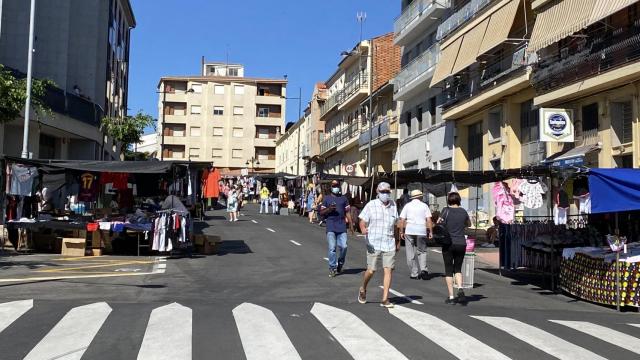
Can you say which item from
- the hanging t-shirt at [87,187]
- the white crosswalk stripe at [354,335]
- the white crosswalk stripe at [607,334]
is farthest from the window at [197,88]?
the white crosswalk stripe at [607,334]

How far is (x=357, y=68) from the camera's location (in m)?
52.2

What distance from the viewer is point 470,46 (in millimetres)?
28688

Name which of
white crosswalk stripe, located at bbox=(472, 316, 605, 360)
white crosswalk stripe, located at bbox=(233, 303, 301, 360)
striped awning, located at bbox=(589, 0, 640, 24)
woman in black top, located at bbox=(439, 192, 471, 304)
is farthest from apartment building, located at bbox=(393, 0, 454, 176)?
white crosswalk stripe, located at bbox=(233, 303, 301, 360)

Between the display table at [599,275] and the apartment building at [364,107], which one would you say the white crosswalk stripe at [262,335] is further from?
the apartment building at [364,107]

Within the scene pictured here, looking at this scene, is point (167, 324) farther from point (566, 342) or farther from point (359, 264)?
point (359, 264)

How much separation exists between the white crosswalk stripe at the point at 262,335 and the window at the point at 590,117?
54.2 ft

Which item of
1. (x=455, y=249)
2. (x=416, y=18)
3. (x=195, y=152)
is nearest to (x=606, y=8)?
(x=455, y=249)

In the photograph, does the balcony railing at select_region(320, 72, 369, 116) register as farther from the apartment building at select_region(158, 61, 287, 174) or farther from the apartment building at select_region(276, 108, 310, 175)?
the apartment building at select_region(158, 61, 287, 174)

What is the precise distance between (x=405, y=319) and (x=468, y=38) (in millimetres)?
22760

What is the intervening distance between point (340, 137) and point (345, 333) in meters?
48.7

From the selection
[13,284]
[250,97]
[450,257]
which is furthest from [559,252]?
[250,97]

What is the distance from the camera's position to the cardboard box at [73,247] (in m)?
17.1

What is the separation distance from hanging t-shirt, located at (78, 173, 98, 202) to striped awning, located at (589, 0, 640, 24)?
15.7 m

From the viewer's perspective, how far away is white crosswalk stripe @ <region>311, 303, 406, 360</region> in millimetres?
6734
